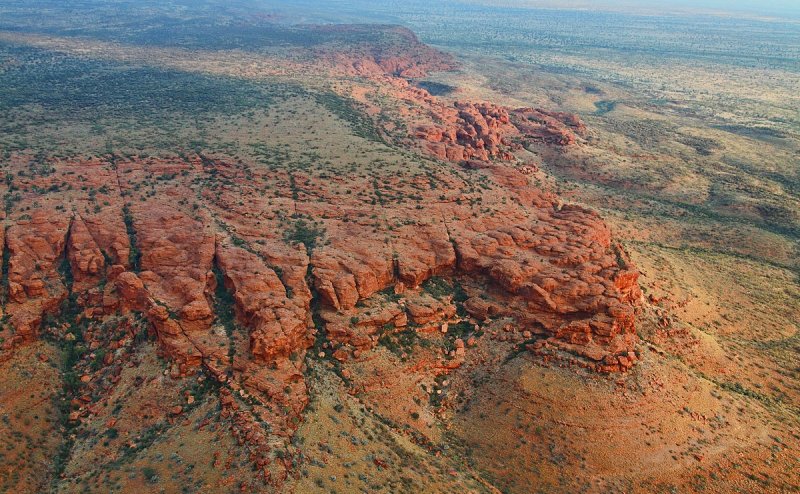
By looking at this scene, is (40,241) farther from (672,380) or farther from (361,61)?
(361,61)

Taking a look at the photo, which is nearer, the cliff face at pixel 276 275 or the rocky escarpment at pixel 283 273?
the cliff face at pixel 276 275

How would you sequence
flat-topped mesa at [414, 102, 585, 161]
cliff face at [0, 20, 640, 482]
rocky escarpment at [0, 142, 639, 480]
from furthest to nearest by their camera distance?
flat-topped mesa at [414, 102, 585, 161], rocky escarpment at [0, 142, 639, 480], cliff face at [0, 20, 640, 482]

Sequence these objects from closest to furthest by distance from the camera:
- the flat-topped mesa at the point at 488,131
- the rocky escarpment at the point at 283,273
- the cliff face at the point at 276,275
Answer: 1. the cliff face at the point at 276,275
2. the rocky escarpment at the point at 283,273
3. the flat-topped mesa at the point at 488,131

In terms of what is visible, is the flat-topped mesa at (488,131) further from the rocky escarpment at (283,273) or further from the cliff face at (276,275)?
the rocky escarpment at (283,273)

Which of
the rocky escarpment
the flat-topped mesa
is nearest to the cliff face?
the rocky escarpment

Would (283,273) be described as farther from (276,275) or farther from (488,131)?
(488,131)

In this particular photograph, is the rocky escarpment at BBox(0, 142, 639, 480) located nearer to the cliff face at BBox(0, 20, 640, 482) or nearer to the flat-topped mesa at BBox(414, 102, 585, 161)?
the cliff face at BBox(0, 20, 640, 482)

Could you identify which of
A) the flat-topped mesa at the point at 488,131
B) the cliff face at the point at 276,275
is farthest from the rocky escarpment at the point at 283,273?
the flat-topped mesa at the point at 488,131

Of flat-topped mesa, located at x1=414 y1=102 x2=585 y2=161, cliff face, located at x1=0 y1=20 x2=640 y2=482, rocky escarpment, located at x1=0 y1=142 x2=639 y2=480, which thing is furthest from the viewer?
flat-topped mesa, located at x1=414 y1=102 x2=585 y2=161

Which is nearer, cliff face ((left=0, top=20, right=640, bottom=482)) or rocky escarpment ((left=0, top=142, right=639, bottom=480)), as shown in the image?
cliff face ((left=0, top=20, right=640, bottom=482))
